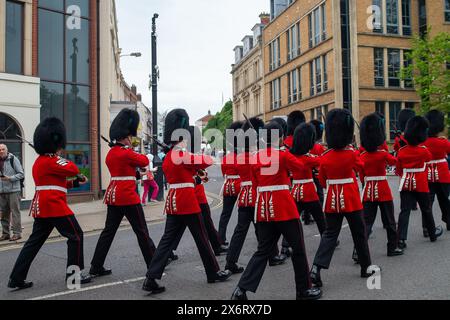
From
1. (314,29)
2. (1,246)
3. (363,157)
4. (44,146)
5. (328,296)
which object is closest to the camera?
(328,296)

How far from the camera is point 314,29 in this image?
3722 centimetres

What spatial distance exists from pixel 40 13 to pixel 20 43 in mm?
1307

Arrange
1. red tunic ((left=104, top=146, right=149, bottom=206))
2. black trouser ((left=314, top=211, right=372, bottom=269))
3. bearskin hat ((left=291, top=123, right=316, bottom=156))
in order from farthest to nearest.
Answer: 1. red tunic ((left=104, top=146, right=149, bottom=206))
2. black trouser ((left=314, top=211, right=372, bottom=269))
3. bearskin hat ((left=291, top=123, right=316, bottom=156))

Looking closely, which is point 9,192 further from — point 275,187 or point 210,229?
point 275,187

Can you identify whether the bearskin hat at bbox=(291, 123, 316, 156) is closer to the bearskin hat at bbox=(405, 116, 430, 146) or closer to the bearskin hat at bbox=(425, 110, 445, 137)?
the bearskin hat at bbox=(405, 116, 430, 146)

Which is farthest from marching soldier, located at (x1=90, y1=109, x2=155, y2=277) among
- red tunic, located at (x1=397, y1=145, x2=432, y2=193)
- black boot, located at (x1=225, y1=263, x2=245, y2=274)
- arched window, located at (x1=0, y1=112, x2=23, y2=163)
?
arched window, located at (x1=0, y1=112, x2=23, y2=163)

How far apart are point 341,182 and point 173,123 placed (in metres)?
2.33

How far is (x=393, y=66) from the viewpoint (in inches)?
1342

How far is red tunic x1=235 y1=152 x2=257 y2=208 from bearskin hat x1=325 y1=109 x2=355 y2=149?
122 centimetres

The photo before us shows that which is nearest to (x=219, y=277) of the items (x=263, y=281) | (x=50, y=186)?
(x=263, y=281)

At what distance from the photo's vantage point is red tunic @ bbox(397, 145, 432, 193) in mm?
7719
